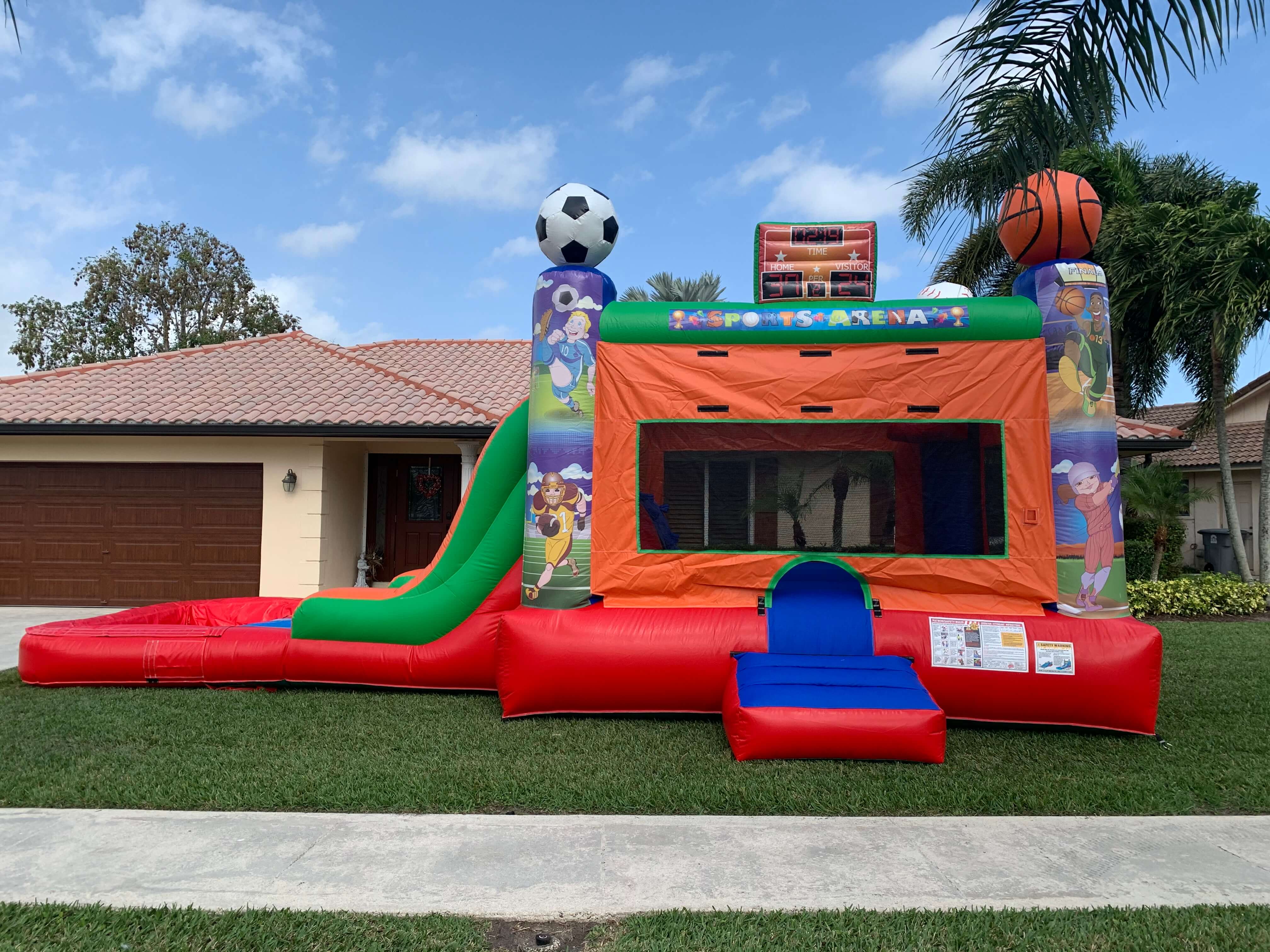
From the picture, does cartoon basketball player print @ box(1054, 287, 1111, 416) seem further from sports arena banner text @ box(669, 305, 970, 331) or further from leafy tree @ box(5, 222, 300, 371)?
leafy tree @ box(5, 222, 300, 371)

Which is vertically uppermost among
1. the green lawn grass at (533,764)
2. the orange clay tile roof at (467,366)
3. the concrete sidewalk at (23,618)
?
the orange clay tile roof at (467,366)

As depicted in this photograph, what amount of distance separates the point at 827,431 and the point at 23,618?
398 inches

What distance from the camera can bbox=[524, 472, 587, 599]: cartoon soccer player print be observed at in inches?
218

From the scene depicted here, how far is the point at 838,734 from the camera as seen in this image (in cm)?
441

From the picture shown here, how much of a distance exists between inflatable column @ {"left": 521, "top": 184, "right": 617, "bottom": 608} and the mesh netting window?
0.45 m

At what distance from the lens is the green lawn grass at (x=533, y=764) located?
3.87 m

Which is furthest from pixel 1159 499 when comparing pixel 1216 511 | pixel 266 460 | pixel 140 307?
pixel 140 307

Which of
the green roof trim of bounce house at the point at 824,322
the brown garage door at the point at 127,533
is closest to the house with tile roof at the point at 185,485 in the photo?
the brown garage door at the point at 127,533

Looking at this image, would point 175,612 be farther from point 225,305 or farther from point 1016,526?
point 225,305

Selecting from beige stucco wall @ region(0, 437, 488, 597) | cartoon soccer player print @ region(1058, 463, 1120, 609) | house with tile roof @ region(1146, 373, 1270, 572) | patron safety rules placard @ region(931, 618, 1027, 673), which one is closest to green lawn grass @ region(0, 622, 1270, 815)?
patron safety rules placard @ region(931, 618, 1027, 673)

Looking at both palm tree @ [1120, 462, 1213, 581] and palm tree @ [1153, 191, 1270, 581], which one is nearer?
palm tree @ [1153, 191, 1270, 581]

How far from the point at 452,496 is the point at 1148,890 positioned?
1062 cm

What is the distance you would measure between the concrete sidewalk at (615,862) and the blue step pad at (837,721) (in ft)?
2.33

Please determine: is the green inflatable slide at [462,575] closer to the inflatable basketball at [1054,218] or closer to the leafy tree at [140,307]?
the inflatable basketball at [1054,218]
